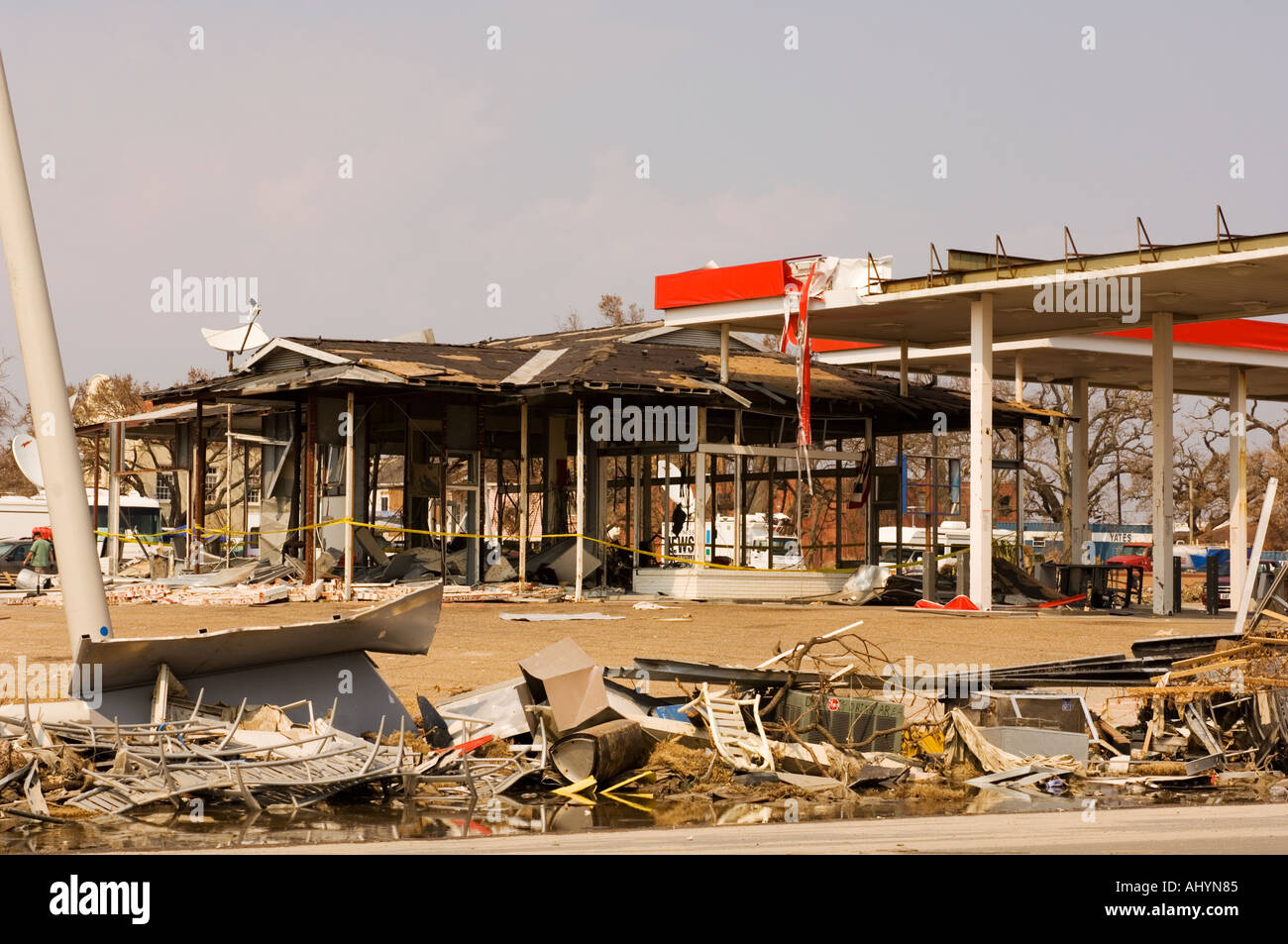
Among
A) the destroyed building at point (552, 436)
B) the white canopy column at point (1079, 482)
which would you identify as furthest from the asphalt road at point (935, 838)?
the white canopy column at point (1079, 482)

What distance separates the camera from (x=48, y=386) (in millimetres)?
9992

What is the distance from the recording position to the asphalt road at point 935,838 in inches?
296

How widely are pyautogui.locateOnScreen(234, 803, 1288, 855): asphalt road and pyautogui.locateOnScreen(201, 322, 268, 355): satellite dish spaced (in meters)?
25.9

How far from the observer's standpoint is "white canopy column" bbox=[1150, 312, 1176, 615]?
2511 centimetres

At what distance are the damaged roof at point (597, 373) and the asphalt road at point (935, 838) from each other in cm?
1738

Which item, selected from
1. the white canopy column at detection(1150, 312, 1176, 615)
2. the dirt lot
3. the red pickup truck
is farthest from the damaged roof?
the red pickup truck

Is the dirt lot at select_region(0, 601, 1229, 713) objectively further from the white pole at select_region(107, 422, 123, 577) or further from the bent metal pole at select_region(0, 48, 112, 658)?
the white pole at select_region(107, 422, 123, 577)

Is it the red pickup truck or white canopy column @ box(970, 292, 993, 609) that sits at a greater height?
white canopy column @ box(970, 292, 993, 609)

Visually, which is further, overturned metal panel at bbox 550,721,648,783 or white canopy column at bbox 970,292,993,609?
white canopy column at bbox 970,292,993,609

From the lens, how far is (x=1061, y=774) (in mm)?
10477

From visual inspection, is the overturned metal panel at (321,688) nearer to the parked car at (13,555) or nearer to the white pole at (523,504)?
the white pole at (523,504)

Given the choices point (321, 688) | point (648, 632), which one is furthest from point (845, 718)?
point (648, 632)

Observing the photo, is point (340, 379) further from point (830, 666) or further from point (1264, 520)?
point (1264, 520)

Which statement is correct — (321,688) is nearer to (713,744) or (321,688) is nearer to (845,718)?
(713,744)
